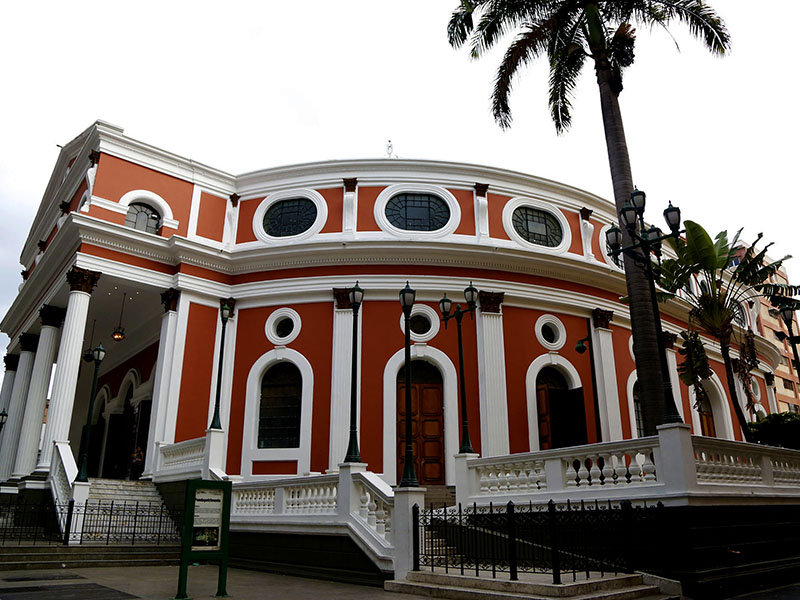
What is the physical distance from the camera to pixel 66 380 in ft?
55.2

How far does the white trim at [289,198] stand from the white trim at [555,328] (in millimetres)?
7869

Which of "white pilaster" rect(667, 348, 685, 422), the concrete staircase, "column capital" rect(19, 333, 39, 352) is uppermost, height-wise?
"column capital" rect(19, 333, 39, 352)

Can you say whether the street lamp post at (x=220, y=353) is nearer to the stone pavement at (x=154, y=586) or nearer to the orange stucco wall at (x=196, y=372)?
the orange stucco wall at (x=196, y=372)

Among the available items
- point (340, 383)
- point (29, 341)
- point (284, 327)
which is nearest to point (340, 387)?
point (340, 383)

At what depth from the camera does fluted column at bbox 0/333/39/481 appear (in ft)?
67.9

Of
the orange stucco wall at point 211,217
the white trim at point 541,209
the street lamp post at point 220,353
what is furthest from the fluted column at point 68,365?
the white trim at point 541,209

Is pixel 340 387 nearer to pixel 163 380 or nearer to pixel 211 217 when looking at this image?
pixel 163 380

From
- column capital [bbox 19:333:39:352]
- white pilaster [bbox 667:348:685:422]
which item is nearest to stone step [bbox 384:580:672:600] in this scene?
white pilaster [bbox 667:348:685:422]

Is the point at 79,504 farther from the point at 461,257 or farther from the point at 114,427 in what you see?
the point at 461,257

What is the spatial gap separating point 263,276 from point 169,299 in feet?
9.76

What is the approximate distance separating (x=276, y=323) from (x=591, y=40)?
12.1 meters

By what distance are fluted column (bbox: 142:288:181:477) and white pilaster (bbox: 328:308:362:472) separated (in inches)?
187

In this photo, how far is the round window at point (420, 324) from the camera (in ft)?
63.7

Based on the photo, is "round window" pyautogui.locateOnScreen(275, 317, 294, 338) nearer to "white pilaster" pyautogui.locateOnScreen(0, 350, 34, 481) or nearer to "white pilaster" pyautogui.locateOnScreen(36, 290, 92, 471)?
"white pilaster" pyautogui.locateOnScreen(36, 290, 92, 471)
